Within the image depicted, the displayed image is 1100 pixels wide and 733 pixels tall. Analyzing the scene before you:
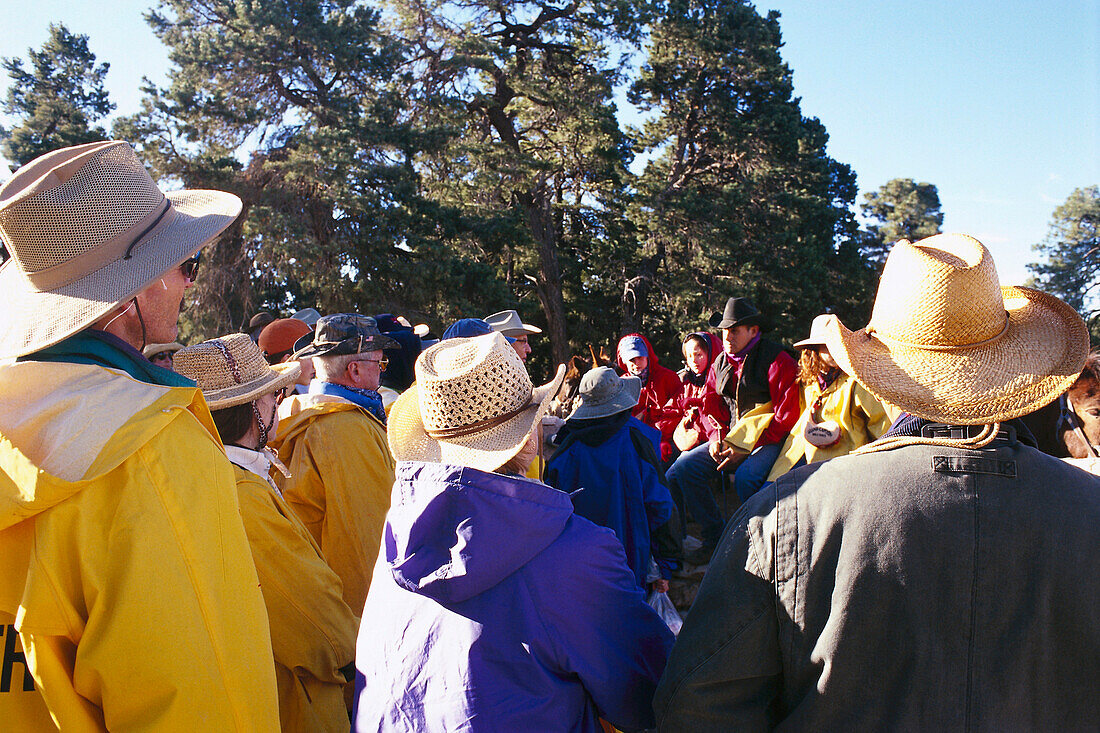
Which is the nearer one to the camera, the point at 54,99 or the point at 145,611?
the point at 145,611

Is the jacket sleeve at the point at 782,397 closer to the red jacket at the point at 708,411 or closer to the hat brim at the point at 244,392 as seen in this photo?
the red jacket at the point at 708,411

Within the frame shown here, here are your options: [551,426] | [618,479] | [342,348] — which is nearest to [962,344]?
[618,479]

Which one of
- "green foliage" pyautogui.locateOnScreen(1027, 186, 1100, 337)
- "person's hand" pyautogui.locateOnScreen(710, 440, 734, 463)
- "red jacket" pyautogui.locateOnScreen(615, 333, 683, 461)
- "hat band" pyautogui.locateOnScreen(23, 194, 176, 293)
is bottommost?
"green foliage" pyautogui.locateOnScreen(1027, 186, 1100, 337)

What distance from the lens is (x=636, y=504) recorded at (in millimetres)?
3674

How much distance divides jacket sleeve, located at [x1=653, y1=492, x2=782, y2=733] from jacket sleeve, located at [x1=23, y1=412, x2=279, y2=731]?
795 millimetres

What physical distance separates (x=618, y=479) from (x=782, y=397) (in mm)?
1865

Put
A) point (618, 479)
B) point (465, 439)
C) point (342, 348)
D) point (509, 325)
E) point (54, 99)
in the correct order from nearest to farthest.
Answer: point (465, 439)
point (342, 348)
point (618, 479)
point (509, 325)
point (54, 99)

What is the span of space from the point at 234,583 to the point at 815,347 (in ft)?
13.2

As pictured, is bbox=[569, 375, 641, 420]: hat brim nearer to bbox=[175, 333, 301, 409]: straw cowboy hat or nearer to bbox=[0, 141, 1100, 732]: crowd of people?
bbox=[175, 333, 301, 409]: straw cowboy hat

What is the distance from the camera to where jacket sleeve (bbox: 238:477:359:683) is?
2.05 meters

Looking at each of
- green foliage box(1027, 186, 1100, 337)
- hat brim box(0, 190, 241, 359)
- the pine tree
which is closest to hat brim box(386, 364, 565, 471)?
hat brim box(0, 190, 241, 359)

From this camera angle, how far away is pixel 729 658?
141 centimetres

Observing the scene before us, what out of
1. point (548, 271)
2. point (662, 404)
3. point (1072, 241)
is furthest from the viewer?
point (1072, 241)

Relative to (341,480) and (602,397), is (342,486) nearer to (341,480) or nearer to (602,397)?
(341,480)
